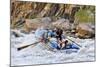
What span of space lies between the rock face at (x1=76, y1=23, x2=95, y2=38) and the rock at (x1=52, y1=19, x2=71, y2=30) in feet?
0.39

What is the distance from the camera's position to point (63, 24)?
2.30m

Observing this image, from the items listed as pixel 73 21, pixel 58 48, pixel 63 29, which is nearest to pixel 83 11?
pixel 73 21

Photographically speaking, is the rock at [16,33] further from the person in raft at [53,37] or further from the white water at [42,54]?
the person in raft at [53,37]

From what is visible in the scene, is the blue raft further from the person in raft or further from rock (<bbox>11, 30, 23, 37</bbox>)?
rock (<bbox>11, 30, 23, 37</bbox>)

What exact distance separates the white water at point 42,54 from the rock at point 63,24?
0.45 feet

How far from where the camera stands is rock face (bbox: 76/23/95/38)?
2.37 m

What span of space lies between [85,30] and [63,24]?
28 cm

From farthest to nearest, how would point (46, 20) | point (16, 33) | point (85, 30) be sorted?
point (85, 30) → point (46, 20) → point (16, 33)

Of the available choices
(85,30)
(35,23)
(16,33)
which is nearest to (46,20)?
(35,23)

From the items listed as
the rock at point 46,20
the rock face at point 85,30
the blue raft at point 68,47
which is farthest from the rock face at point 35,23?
the rock face at point 85,30

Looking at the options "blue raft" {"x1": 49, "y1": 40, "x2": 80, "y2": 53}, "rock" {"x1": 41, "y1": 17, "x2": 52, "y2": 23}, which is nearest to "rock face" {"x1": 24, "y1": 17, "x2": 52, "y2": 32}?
"rock" {"x1": 41, "y1": 17, "x2": 52, "y2": 23}

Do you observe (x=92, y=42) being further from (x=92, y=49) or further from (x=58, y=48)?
(x=58, y=48)

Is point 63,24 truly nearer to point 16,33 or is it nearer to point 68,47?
point 68,47

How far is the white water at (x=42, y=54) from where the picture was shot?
213 cm
